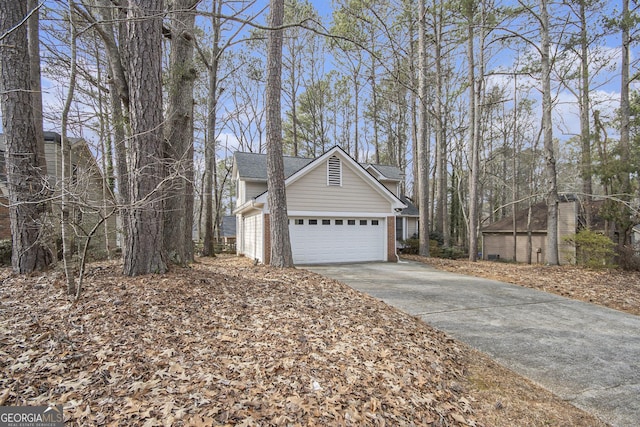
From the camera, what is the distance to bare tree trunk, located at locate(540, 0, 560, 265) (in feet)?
36.7

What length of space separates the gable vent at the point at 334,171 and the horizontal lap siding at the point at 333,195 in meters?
0.14

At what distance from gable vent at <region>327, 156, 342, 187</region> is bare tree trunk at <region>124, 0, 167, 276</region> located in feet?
25.0

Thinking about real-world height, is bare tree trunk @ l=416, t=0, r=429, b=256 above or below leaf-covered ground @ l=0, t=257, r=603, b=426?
above

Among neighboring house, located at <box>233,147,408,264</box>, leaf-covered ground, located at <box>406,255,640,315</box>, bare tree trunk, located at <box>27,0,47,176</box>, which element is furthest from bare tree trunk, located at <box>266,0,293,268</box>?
leaf-covered ground, located at <box>406,255,640,315</box>

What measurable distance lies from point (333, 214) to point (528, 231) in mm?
13150

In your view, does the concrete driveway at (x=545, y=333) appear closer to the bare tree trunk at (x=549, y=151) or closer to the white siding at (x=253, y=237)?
the bare tree trunk at (x=549, y=151)

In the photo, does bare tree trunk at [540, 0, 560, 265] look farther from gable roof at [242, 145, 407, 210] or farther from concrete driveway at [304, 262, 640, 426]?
gable roof at [242, 145, 407, 210]

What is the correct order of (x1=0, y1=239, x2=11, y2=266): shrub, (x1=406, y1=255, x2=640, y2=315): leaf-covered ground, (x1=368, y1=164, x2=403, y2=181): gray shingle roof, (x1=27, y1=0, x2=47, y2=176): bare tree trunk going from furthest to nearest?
(x1=368, y1=164, x2=403, y2=181): gray shingle roof < (x1=0, y1=239, x2=11, y2=266): shrub < (x1=406, y1=255, x2=640, y2=315): leaf-covered ground < (x1=27, y1=0, x2=47, y2=176): bare tree trunk

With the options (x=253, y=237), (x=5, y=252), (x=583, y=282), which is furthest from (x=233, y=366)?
(x=253, y=237)

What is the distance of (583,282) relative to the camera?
8383 mm

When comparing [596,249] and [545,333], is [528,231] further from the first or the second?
[545,333]

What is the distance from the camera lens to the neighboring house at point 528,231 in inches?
679

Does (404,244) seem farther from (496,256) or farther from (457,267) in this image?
(496,256)

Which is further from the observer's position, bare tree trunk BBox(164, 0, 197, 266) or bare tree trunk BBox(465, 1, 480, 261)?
bare tree trunk BBox(465, 1, 480, 261)
